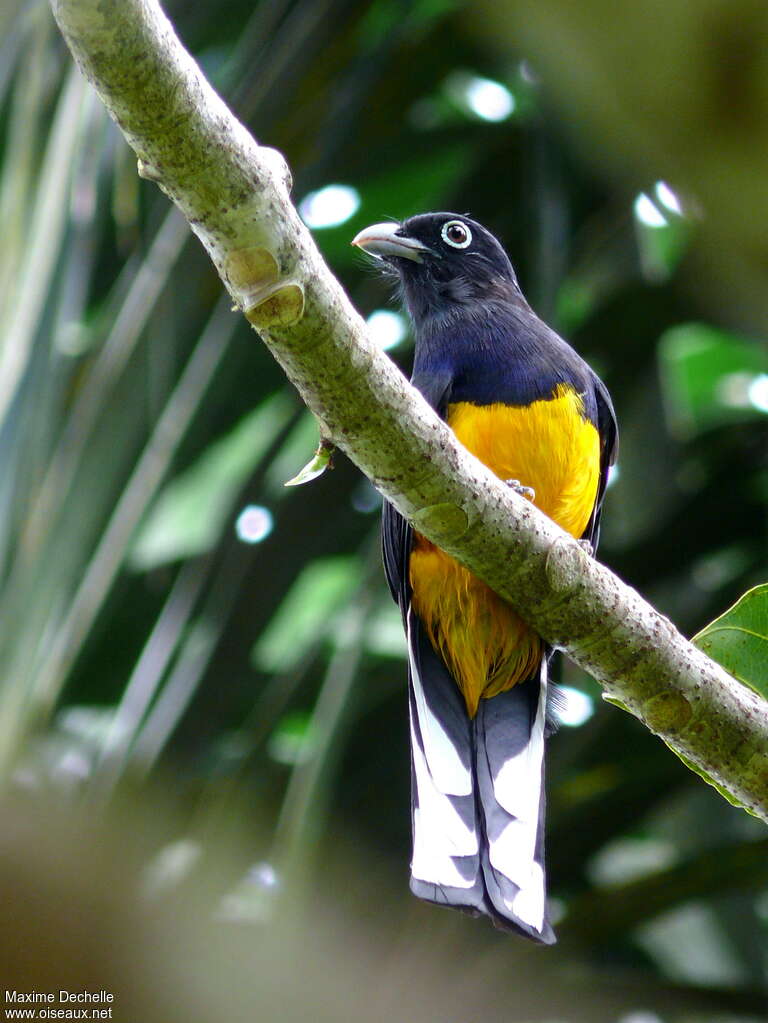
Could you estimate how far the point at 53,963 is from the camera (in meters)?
3.25

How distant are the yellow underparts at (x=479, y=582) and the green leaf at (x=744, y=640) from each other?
848mm

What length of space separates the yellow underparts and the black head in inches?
25.6

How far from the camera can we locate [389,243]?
12.6ft

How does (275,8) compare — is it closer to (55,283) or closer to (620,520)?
(55,283)

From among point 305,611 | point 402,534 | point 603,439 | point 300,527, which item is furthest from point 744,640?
point 305,611

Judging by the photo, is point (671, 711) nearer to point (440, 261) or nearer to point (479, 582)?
point (479, 582)

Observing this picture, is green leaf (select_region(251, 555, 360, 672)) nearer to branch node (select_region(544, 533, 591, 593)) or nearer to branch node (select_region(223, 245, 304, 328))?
branch node (select_region(544, 533, 591, 593))

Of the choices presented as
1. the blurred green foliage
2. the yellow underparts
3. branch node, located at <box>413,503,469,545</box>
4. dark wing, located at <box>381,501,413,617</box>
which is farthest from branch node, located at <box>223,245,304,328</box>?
the blurred green foliage

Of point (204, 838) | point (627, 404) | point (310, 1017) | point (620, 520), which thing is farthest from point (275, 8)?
point (310, 1017)

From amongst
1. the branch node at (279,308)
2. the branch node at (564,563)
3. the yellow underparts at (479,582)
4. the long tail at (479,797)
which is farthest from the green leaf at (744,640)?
the branch node at (279,308)

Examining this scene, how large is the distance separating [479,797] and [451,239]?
1.81 metres

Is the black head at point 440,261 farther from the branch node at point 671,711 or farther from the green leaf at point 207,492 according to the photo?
the branch node at point 671,711

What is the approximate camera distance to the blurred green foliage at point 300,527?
3.56m

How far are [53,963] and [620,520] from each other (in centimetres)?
243
